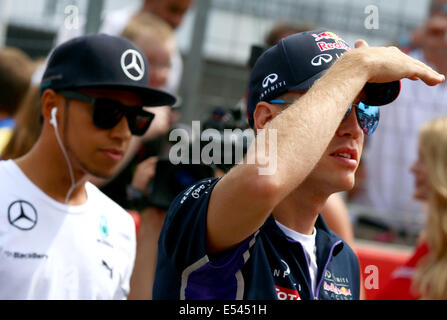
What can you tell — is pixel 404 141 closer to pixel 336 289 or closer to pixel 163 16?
pixel 163 16

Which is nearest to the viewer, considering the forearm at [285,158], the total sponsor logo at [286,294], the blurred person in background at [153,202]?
the forearm at [285,158]

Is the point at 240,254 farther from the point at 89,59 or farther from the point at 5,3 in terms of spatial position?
the point at 5,3

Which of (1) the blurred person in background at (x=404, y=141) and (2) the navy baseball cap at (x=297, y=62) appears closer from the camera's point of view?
(2) the navy baseball cap at (x=297, y=62)

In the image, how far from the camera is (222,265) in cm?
197

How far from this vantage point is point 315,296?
2186 millimetres

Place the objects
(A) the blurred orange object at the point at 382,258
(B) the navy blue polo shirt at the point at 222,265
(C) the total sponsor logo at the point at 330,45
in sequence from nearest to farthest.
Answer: (B) the navy blue polo shirt at the point at 222,265, (C) the total sponsor logo at the point at 330,45, (A) the blurred orange object at the point at 382,258

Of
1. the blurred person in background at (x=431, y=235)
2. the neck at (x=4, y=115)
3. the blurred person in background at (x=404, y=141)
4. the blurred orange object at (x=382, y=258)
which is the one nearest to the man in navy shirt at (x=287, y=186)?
the blurred person in background at (x=431, y=235)

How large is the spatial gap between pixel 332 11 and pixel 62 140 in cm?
279

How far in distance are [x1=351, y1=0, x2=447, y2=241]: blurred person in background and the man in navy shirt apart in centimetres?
281

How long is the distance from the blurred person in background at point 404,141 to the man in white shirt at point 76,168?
249 cm

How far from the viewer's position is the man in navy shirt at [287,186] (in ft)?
6.08

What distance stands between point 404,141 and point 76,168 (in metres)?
2.88

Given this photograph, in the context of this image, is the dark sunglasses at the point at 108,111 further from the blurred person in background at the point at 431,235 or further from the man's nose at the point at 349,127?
the blurred person in background at the point at 431,235

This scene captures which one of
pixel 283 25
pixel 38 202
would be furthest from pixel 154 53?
pixel 38 202
